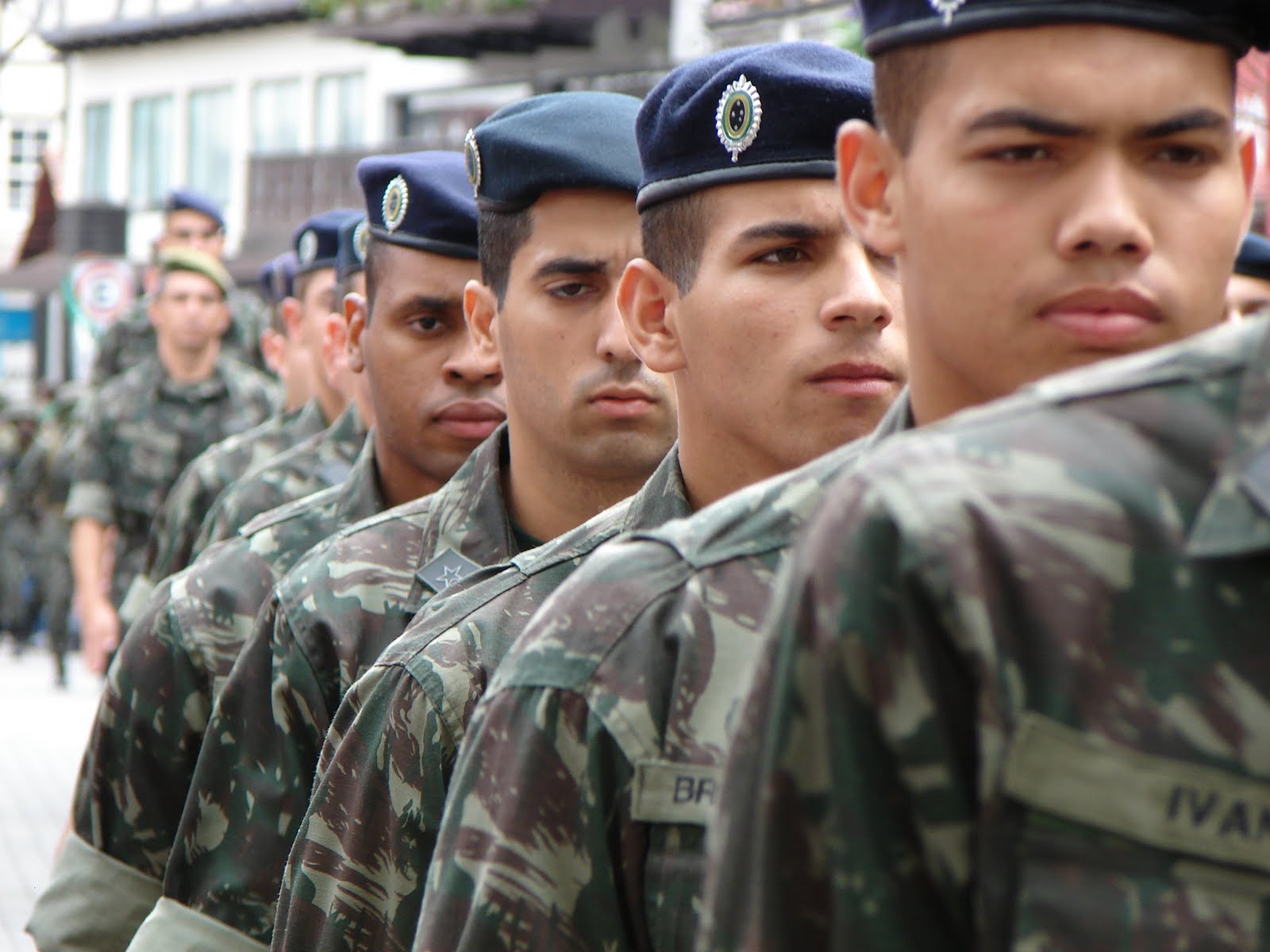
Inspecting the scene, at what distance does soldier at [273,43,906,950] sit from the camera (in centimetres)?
271

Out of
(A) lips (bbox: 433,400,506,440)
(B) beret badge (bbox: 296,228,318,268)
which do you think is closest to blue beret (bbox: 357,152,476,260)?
(A) lips (bbox: 433,400,506,440)

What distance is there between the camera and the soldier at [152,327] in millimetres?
11062

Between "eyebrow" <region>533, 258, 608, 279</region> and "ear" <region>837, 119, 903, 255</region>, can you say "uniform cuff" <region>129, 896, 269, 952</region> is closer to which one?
"eyebrow" <region>533, 258, 608, 279</region>

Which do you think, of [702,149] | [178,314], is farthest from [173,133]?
[702,149]

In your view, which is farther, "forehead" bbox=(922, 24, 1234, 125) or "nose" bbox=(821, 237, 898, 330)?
"nose" bbox=(821, 237, 898, 330)

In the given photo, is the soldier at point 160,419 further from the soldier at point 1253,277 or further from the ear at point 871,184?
the ear at point 871,184

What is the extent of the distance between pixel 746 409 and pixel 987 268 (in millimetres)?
935

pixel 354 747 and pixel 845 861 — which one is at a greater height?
pixel 845 861

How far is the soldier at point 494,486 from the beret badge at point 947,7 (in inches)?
64.3

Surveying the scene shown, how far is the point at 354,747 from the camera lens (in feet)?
9.96

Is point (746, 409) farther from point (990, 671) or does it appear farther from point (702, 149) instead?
point (990, 671)

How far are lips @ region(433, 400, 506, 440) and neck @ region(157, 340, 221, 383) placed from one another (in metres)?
6.01

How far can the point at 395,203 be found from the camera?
461 centimetres

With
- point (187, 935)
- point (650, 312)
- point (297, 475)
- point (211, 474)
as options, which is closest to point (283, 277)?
point (211, 474)
